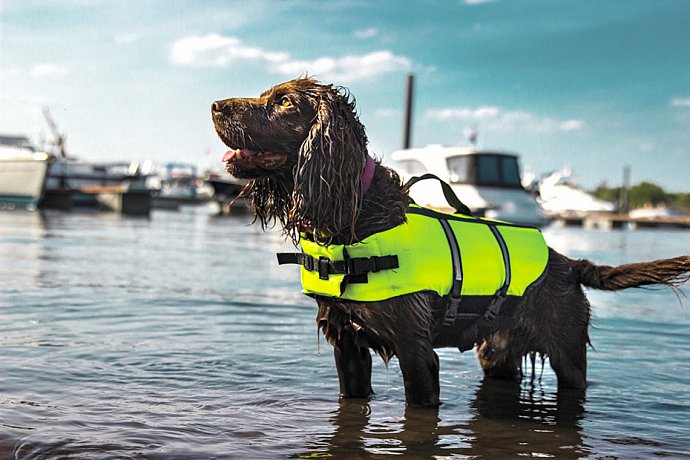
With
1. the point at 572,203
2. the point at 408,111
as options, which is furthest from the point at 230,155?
the point at 572,203

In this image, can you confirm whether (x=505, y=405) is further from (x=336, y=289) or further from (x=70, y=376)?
(x=70, y=376)

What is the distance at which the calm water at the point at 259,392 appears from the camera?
4043 mm

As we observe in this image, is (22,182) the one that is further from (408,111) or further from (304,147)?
(304,147)

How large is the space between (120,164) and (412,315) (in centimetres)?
4745

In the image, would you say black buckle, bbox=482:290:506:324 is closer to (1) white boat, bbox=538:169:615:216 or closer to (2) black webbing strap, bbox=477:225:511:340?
(2) black webbing strap, bbox=477:225:511:340

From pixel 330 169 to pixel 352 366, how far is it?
1.43 metres

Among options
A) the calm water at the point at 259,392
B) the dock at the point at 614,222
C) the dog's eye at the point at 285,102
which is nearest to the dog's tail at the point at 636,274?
the calm water at the point at 259,392

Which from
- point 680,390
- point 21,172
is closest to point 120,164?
point 21,172

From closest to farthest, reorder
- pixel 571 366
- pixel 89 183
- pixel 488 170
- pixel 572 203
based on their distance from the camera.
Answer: pixel 571 366 < pixel 488 170 < pixel 89 183 < pixel 572 203

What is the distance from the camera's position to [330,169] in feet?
13.6

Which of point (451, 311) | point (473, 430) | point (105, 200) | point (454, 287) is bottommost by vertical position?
point (473, 430)

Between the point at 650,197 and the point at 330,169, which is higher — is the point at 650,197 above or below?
above

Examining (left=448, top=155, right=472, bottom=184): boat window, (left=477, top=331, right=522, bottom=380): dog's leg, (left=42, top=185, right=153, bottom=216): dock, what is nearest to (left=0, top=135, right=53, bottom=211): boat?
(left=42, top=185, right=153, bottom=216): dock

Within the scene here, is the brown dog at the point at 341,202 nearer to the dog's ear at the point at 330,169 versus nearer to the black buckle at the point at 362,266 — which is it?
the dog's ear at the point at 330,169
